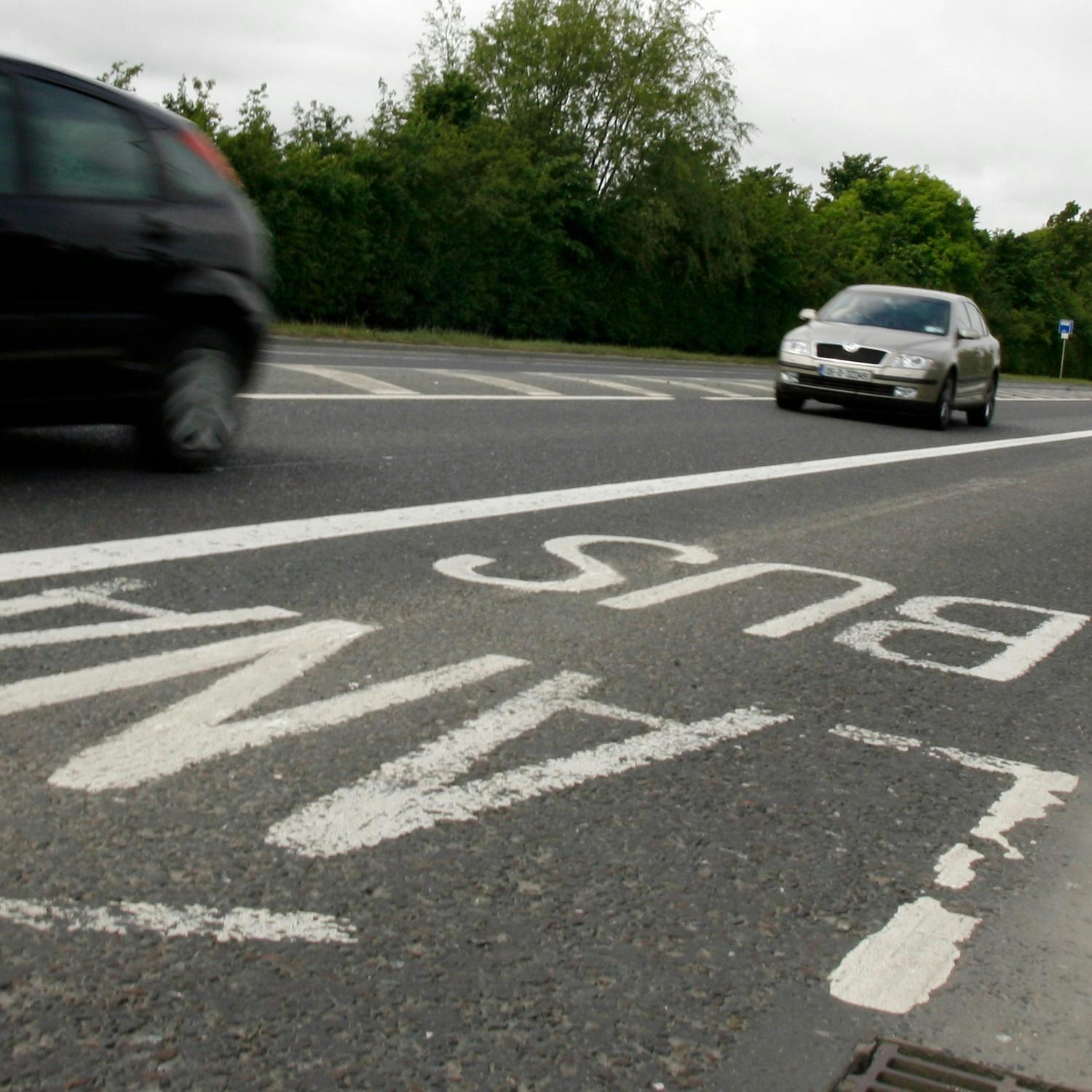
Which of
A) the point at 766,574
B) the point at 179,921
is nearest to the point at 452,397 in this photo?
the point at 766,574

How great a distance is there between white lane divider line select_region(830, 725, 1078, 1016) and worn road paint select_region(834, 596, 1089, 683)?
54.0 inches

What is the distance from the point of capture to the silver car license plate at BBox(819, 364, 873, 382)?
17.6 metres

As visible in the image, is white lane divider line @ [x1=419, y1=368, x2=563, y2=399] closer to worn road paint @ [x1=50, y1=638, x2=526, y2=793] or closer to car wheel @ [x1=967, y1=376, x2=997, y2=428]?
car wheel @ [x1=967, y1=376, x2=997, y2=428]

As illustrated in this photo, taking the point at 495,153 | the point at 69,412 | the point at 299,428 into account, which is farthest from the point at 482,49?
the point at 69,412

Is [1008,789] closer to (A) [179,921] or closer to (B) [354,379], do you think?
(A) [179,921]

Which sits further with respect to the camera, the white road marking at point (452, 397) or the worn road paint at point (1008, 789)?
the white road marking at point (452, 397)

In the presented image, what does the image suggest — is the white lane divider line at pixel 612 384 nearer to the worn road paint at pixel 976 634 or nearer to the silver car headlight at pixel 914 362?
the silver car headlight at pixel 914 362

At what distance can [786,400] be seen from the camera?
59.7 ft

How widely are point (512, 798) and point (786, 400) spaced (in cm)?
1494

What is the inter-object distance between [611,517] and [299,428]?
317 cm

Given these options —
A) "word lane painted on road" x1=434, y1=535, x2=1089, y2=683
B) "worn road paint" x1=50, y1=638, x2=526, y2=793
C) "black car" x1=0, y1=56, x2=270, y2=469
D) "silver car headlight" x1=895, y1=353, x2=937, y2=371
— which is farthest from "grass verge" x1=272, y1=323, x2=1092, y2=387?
"worn road paint" x1=50, y1=638, x2=526, y2=793

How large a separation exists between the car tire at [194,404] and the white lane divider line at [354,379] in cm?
541

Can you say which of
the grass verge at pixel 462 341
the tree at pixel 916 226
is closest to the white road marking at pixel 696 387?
the grass verge at pixel 462 341

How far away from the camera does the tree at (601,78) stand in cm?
4900
